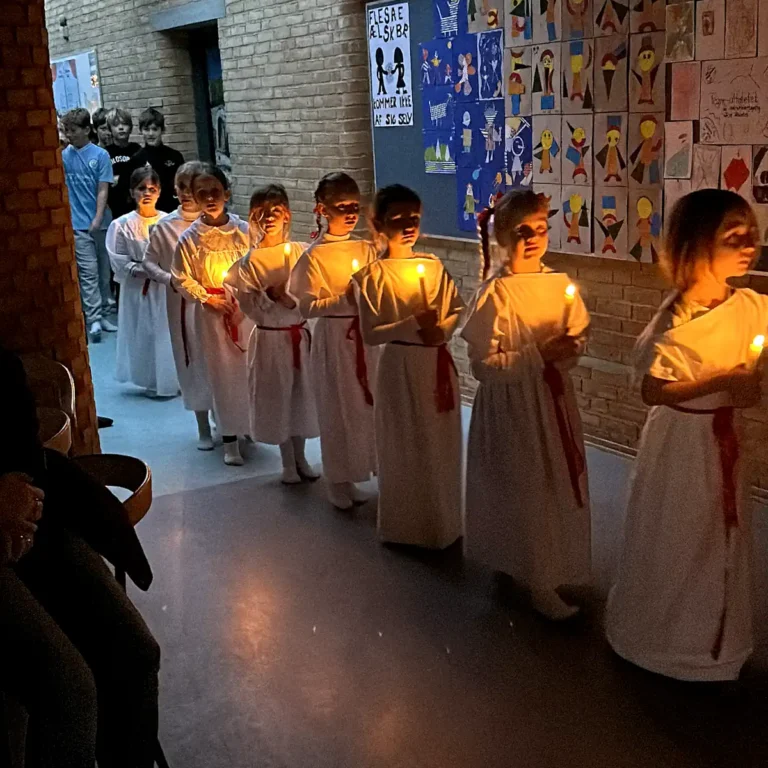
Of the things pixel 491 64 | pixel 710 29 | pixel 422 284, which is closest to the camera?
pixel 422 284

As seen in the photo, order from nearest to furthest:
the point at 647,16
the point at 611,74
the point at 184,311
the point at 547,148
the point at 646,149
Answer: the point at 647,16, the point at 646,149, the point at 611,74, the point at 547,148, the point at 184,311

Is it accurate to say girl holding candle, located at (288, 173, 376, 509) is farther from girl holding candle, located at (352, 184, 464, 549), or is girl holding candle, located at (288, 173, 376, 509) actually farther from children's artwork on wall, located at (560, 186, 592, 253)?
children's artwork on wall, located at (560, 186, 592, 253)

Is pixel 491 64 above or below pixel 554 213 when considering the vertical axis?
above

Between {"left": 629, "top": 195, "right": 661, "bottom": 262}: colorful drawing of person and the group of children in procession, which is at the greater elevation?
{"left": 629, "top": 195, "right": 661, "bottom": 262}: colorful drawing of person

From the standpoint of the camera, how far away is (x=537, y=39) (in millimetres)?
4980

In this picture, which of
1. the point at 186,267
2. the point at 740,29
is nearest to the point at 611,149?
the point at 740,29

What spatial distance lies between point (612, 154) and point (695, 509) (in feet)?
8.03

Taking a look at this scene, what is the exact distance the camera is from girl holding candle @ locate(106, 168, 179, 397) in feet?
21.6

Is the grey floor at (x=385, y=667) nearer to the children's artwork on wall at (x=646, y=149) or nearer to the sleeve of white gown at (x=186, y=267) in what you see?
the sleeve of white gown at (x=186, y=267)

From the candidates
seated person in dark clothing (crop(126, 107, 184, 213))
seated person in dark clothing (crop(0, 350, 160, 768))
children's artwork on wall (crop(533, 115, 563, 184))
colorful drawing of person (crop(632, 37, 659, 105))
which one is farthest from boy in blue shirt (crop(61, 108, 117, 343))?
seated person in dark clothing (crop(0, 350, 160, 768))

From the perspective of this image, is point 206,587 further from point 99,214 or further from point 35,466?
point 99,214

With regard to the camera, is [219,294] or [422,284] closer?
[422,284]

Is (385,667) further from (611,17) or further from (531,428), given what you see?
(611,17)

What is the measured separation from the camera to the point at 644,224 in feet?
15.0
